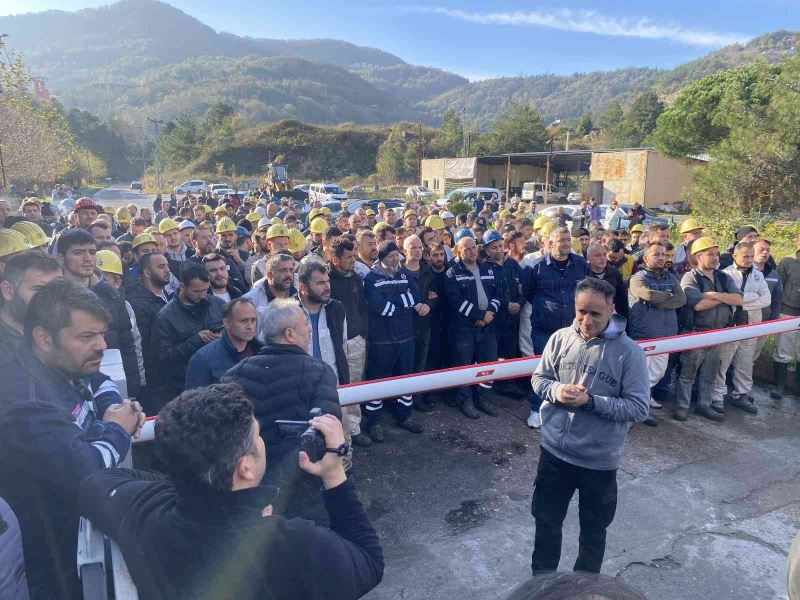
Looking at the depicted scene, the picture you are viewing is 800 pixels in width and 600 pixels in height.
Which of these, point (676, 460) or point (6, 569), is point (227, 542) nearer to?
point (6, 569)

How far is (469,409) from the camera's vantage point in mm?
5855

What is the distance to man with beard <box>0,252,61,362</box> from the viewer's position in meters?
2.63

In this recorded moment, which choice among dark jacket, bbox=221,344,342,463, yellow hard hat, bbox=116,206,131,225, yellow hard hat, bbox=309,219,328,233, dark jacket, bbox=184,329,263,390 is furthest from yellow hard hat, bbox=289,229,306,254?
yellow hard hat, bbox=116,206,131,225

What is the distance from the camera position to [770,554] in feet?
12.0

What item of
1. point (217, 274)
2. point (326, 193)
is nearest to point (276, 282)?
point (217, 274)

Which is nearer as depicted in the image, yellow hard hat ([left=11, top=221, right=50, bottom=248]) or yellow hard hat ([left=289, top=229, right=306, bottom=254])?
yellow hard hat ([left=11, top=221, right=50, bottom=248])

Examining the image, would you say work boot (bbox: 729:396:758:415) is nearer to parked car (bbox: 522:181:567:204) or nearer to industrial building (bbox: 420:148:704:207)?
industrial building (bbox: 420:148:704:207)

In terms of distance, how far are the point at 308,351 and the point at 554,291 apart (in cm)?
366

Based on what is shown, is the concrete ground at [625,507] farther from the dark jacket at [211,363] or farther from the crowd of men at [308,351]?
the dark jacket at [211,363]

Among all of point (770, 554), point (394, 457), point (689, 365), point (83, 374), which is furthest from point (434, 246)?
point (83, 374)

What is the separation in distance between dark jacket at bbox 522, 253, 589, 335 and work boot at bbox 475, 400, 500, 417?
3.30ft

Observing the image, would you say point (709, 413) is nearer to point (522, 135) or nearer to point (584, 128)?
point (522, 135)

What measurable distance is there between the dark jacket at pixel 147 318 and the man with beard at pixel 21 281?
124 cm

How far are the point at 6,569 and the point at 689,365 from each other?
20.3 ft
